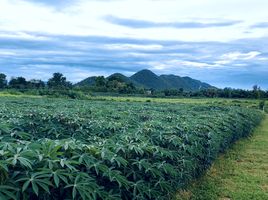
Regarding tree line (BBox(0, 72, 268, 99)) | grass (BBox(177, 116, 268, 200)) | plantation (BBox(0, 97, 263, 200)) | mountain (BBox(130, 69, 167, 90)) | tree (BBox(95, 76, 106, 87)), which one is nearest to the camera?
plantation (BBox(0, 97, 263, 200))

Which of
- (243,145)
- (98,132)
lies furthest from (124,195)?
(243,145)

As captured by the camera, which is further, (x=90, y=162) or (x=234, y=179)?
(x=234, y=179)

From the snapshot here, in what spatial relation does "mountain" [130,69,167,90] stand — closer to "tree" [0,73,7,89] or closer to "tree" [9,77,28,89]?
"tree" [9,77,28,89]

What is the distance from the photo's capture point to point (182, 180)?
5.95m

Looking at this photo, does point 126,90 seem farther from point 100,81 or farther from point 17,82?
point 17,82

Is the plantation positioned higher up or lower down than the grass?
Answer: higher up

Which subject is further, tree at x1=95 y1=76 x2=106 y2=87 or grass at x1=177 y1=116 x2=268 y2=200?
tree at x1=95 y1=76 x2=106 y2=87

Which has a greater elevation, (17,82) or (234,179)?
(17,82)

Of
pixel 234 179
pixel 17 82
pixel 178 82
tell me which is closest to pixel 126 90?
pixel 17 82

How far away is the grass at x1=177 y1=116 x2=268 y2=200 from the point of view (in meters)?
6.80

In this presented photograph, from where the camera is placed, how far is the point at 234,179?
814 centimetres

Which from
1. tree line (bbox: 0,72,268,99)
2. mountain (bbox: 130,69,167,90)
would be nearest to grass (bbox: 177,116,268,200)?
tree line (bbox: 0,72,268,99)

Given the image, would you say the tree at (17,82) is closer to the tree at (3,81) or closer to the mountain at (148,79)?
the tree at (3,81)

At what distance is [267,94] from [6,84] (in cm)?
3842
